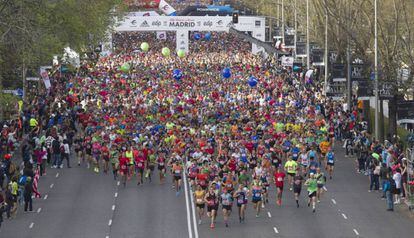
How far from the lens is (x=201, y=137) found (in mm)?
44812

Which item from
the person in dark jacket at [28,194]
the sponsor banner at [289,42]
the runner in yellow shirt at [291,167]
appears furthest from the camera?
the sponsor banner at [289,42]

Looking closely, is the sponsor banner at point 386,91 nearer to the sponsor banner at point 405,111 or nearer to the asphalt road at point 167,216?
the sponsor banner at point 405,111

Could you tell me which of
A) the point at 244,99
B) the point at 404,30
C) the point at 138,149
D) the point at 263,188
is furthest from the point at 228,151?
the point at 244,99

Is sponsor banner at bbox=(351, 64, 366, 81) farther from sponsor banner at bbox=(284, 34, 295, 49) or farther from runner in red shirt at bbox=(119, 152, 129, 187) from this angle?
sponsor banner at bbox=(284, 34, 295, 49)

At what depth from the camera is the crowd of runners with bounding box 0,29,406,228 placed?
116 feet

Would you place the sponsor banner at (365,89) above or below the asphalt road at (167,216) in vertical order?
above

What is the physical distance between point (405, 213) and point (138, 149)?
961 cm

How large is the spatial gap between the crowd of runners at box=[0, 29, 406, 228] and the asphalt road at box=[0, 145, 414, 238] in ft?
1.71

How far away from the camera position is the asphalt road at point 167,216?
103 ft

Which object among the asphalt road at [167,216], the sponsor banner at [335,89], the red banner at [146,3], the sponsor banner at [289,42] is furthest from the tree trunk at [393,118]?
the red banner at [146,3]

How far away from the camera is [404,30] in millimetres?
55000

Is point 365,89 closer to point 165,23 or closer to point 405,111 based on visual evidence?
point 405,111

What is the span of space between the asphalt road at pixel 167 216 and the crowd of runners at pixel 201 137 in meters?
0.52

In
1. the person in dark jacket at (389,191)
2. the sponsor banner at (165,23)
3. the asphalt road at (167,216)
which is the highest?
the sponsor banner at (165,23)
